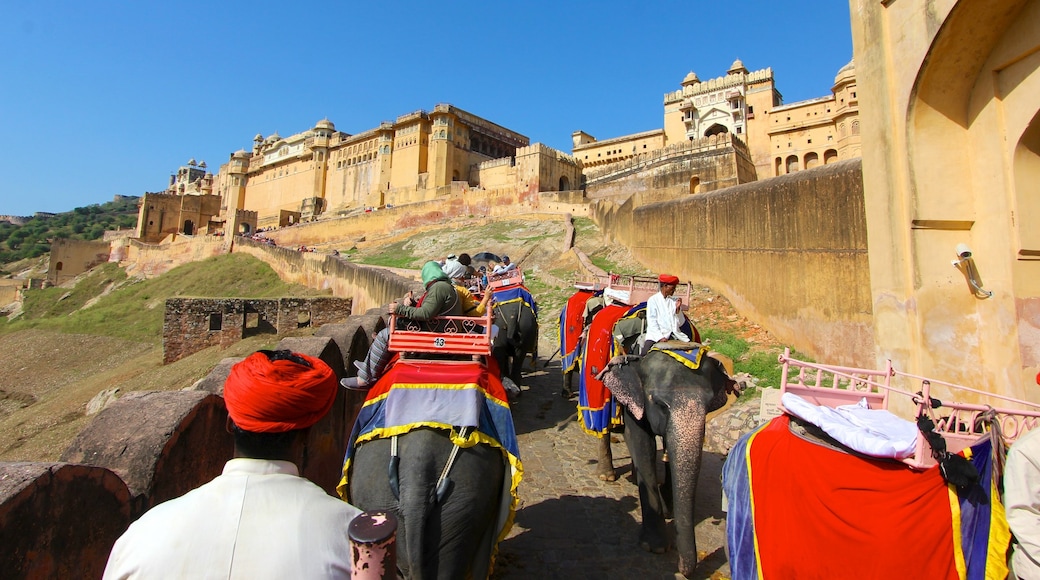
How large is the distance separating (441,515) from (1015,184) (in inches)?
228

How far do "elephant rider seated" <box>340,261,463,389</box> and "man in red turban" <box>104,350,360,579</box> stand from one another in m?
1.94

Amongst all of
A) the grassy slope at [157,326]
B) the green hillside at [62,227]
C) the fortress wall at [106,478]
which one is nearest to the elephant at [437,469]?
the fortress wall at [106,478]

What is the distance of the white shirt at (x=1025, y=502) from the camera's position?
7.11 ft

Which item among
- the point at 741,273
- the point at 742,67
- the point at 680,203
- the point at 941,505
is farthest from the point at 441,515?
the point at 742,67

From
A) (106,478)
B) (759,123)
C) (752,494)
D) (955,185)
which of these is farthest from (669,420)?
(759,123)

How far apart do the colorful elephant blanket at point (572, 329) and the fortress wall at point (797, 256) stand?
130 inches

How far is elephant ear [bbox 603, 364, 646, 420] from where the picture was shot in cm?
448

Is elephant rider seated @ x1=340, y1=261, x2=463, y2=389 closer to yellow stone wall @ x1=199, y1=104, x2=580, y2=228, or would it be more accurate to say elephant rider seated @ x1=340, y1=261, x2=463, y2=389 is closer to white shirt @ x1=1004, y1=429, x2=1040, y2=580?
white shirt @ x1=1004, y1=429, x2=1040, y2=580

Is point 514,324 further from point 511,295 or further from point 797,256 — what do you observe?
point 797,256

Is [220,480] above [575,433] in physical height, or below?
above

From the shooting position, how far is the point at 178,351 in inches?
499

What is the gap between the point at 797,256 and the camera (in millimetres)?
8539

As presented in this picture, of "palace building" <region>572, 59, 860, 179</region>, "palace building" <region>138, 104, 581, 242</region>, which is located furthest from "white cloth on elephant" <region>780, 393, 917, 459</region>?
"palace building" <region>138, 104, 581, 242</region>

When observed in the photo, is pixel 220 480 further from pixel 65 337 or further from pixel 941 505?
pixel 65 337
